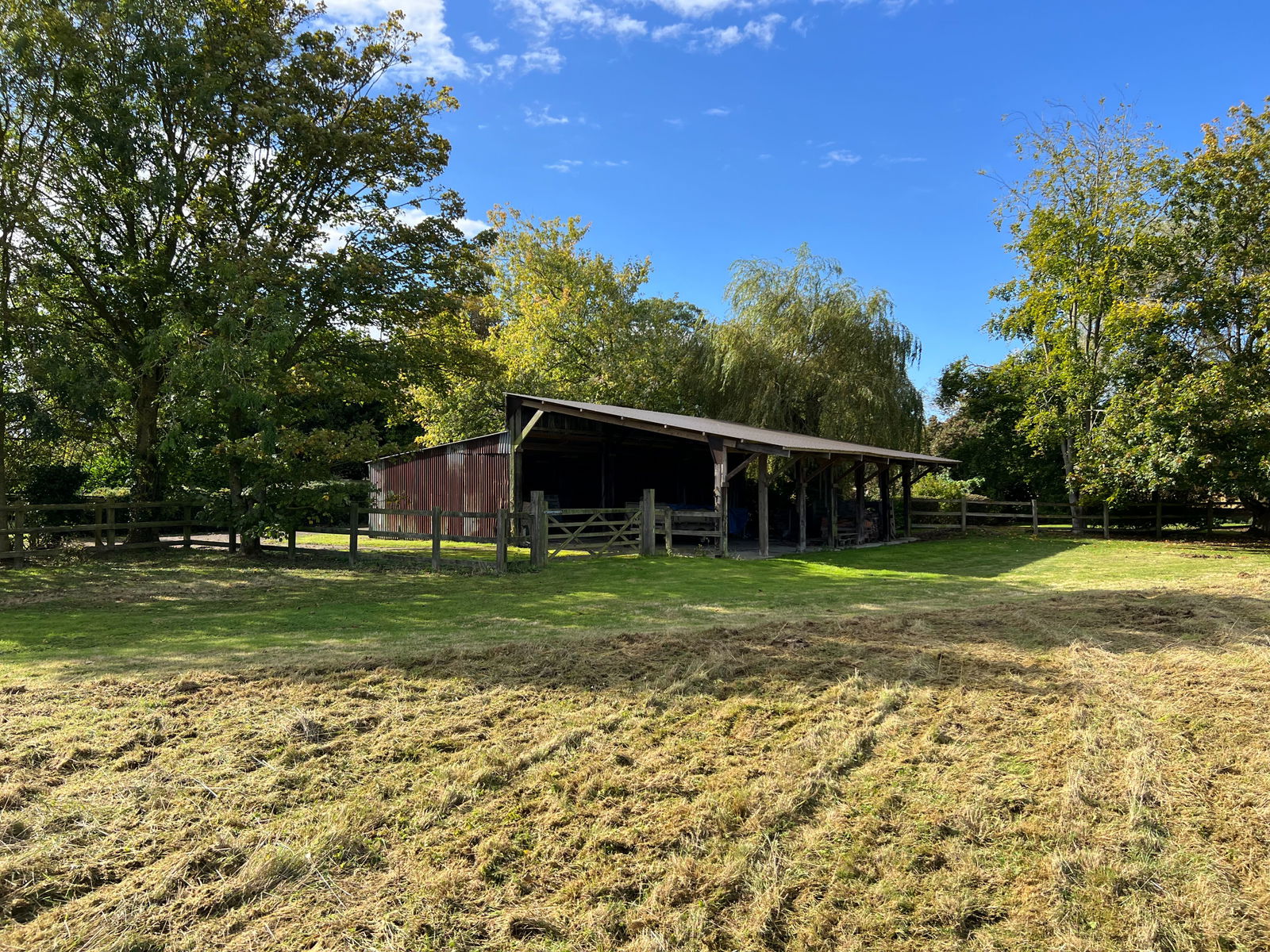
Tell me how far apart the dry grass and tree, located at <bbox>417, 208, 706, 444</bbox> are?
829 inches

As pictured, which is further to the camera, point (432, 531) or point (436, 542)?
→ point (432, 531)


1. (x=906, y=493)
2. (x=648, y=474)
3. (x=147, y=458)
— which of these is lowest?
(x=906, y=493)

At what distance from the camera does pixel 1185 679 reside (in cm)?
532

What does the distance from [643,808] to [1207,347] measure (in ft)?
77.6

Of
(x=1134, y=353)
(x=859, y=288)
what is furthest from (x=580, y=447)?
(x=1134, y=353)

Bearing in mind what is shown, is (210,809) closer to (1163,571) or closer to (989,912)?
(989,912)

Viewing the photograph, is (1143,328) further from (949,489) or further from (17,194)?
(17,194)

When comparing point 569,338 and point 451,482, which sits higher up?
point 569,338

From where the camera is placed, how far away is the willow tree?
2403cm

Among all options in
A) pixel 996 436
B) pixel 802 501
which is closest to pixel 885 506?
pixel 802 501

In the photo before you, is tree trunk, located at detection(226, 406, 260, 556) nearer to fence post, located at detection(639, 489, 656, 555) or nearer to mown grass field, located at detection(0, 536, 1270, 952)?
mown grass field, located at detection(0, 536, 1270, 952)

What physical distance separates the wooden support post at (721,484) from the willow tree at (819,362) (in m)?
10.7

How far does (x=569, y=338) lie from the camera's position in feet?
96.9

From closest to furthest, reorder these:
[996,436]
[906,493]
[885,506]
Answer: [885,506] → [906,493] → [996,436]
